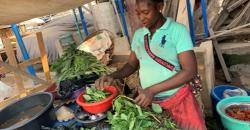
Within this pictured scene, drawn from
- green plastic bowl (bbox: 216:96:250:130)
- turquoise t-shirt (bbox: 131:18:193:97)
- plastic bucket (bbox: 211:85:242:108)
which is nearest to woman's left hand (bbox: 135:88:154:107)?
turquoise t-shirt (bbox: 131:18:193:97)

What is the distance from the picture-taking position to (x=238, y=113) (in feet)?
8.85

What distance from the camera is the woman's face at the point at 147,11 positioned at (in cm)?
183

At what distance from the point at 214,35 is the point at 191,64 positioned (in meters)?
2.56

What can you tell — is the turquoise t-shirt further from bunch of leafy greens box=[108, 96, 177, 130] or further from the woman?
bunch of leafy greens box=[108, 96, 177, 130]

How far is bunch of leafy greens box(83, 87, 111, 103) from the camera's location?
2.01m

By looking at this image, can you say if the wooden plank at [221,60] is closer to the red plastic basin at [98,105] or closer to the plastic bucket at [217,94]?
the plastic bucket at [217,94]

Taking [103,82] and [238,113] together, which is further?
[238,113]

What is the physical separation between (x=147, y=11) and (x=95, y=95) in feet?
2.55

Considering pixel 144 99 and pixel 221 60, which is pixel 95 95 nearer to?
pixel 144 99

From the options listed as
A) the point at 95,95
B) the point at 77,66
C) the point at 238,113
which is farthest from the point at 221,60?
the point at 95,95

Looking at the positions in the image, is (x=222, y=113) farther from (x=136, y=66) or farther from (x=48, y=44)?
(x=48, y=44)

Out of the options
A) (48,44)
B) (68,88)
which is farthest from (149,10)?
(48,44)

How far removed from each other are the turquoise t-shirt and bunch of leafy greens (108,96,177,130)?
27cm

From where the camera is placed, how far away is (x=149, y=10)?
1846mm
